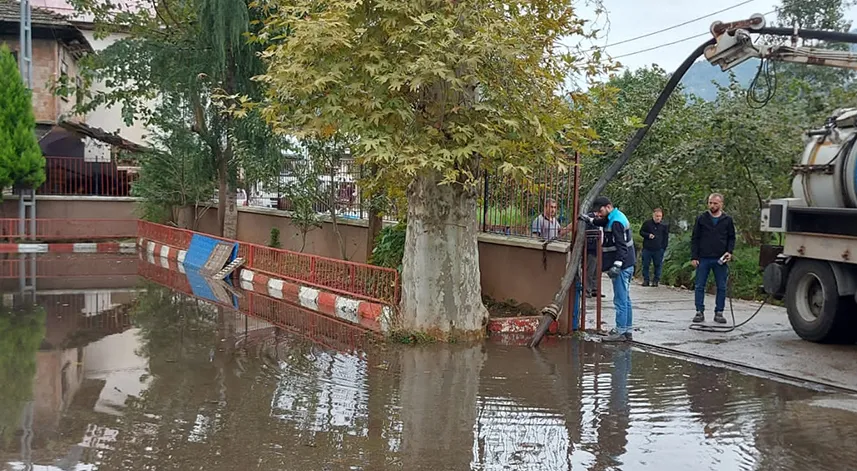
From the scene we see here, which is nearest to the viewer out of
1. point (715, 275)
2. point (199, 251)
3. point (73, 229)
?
point (715, 275)

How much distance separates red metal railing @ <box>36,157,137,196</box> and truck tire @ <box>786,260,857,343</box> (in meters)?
23.7

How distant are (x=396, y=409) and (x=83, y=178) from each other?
24224 millimetres

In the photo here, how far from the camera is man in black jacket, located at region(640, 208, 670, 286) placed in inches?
607

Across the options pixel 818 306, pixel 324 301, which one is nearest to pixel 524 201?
pixel 818 306

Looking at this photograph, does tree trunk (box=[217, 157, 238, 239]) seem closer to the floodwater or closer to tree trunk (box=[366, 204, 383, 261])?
tree trunk (box=[366, 204, 383, 261])

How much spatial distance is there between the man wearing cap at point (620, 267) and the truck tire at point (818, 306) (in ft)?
6.90

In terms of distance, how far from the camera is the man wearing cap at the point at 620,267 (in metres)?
9.93

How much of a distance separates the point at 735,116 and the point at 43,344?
39.3 ft

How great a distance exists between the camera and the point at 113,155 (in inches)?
1215

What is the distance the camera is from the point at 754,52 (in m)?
9.82

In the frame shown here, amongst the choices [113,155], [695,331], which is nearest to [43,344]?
[695,331]

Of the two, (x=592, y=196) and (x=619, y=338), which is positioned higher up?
(x=592, y=196)

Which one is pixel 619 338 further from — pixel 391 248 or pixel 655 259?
pixel 655 259

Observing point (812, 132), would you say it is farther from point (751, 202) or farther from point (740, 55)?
point (751, 202)
